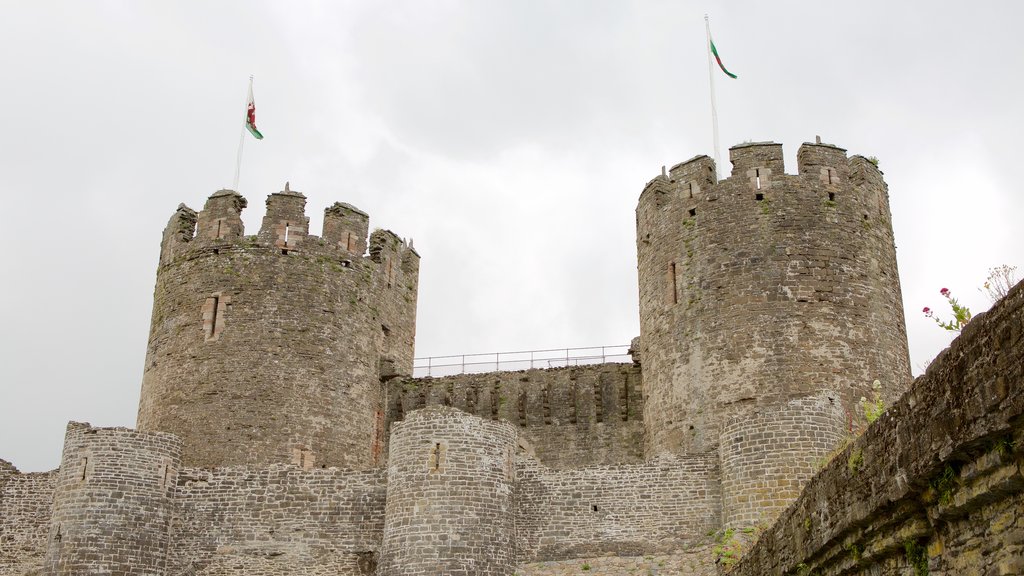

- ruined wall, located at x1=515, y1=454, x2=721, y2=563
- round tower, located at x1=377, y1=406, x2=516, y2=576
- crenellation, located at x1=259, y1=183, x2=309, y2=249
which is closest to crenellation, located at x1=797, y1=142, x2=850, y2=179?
ruined wall, located at x1=515, y1=454, x2=721, y2=563

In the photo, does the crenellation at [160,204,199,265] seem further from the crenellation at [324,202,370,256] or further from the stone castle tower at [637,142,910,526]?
the stone castle tower at [637,142,910,526]

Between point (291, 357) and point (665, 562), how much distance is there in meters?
9.91

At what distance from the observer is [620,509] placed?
19359mm

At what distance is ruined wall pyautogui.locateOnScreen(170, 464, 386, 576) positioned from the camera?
2002 centimetres

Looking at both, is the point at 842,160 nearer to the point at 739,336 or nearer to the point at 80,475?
the point at 739,336

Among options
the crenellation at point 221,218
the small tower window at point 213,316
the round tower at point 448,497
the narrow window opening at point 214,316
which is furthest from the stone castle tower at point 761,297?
the crenellation at point 221,218

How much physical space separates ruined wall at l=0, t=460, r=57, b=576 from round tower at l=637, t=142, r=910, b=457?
12250 millimetres

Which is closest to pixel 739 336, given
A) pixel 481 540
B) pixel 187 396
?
pixel 481 540

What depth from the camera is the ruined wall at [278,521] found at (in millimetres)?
20016

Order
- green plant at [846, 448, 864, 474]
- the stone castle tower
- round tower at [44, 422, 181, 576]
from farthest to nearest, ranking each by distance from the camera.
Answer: the stone castle tower, round tower at [44, 422, 181, 576], green plant at [846, 448, 864, 474]

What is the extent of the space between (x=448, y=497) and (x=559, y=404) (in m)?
7.07

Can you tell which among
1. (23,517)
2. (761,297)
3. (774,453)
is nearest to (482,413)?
(761,297)

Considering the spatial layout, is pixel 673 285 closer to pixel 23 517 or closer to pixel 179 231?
pixel 179 231

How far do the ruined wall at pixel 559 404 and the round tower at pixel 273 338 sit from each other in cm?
114
